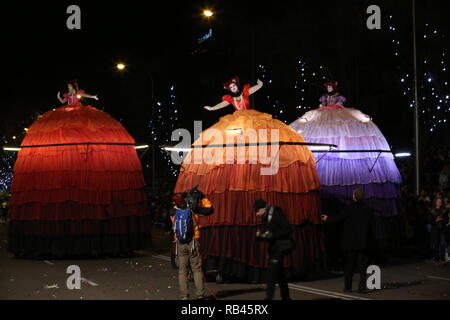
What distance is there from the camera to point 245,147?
1492 centimetres

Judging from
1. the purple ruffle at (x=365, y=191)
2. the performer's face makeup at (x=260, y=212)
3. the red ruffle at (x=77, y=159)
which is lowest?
the performer's face makeup at (x=260, y=212)

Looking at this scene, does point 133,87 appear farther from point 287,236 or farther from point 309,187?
point 287,236

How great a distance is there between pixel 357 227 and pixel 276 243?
230cm

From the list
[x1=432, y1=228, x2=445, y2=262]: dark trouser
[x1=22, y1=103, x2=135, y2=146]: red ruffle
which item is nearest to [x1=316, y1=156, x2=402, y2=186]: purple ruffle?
[x1=432, y1=228, x2=445, y2=262]: dark trouser

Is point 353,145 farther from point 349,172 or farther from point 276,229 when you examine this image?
point 276,229

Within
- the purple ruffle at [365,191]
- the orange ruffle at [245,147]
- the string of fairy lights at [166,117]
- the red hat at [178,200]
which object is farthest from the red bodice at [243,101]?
the string of fairy lights at [166,117]

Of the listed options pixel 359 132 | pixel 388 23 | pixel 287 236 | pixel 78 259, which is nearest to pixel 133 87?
pixel 388 23

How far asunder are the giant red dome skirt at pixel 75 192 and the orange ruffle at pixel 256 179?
17.6ft

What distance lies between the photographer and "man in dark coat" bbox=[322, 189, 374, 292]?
12953mm

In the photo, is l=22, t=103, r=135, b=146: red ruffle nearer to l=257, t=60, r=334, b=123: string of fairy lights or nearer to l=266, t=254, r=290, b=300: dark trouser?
l=257, t=60, r=334, b=123: string of fairy lights

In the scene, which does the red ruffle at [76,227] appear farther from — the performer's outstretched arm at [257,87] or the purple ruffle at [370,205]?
the performer's outstretched arm at [257,87]

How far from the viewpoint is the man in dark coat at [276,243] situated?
11.0 meters

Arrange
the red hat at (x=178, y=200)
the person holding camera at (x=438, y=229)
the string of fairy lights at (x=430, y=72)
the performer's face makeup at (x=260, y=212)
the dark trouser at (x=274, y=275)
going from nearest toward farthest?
the dark trouser at (x=274, y=275), the performer's face makeup at (x=260, y=212), the red hat at (x=178, y=200), the person holding camera at (x=438, y=229), the string of fairy lights at (x=430, y=72)

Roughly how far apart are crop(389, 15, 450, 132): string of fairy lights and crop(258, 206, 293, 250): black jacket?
14476 mm
